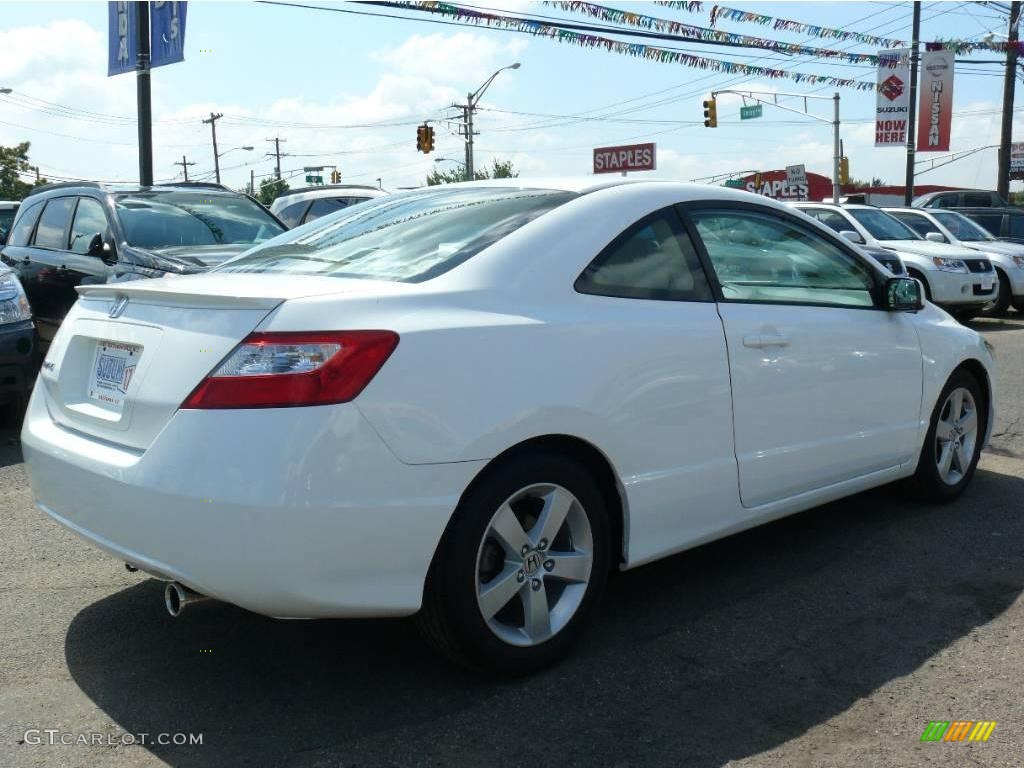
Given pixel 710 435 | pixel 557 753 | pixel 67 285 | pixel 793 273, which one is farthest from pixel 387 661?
pixel 67 285

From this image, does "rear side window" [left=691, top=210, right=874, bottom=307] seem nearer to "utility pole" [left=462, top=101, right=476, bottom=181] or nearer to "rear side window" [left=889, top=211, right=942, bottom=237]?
"rear side window" [left=889, top=211, right=942, bottom=237]

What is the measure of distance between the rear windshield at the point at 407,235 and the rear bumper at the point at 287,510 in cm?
69

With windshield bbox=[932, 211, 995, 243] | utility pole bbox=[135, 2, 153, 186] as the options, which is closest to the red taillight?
utility pole bbox=[135, 2, 153, 186]

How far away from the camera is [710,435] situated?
373 cm

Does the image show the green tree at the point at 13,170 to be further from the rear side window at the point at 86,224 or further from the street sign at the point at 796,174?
the rear side window at the point at 86,224

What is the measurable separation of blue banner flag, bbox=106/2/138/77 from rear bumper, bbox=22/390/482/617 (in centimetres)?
1209

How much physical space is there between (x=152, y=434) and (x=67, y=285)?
6.34 metres

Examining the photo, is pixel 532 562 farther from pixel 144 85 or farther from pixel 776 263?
pixel 144 85

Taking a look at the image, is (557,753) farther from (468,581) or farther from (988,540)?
(988,540)

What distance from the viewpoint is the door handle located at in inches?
154

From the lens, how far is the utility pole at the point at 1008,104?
2862 centimetres

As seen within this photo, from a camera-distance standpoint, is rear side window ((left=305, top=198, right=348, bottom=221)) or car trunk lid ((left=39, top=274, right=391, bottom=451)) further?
rear side window ((left=305, top=198, right=348, bottom=221))

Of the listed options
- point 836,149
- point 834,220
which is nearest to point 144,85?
point 834,220

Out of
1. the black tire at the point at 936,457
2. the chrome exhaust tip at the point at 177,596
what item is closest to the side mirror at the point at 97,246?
the chrome exhaust tip at the point at 177,596
